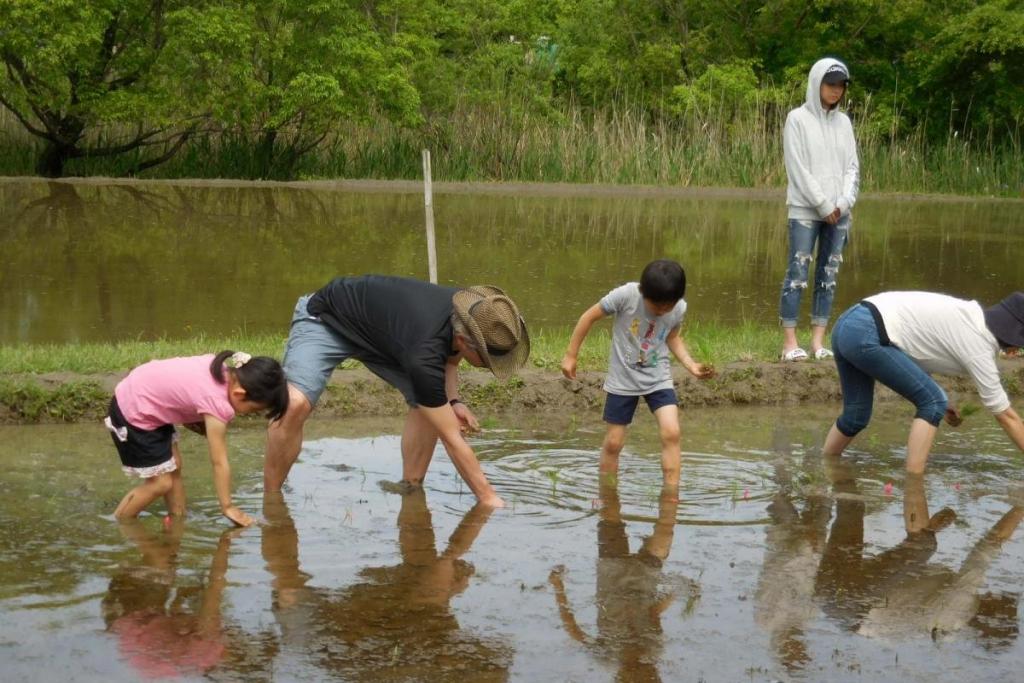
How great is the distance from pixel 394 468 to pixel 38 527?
1.99m

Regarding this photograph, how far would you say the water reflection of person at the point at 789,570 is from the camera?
517 centimetres

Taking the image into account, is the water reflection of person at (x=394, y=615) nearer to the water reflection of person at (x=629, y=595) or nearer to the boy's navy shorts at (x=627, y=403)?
the water reflection of person at (x=629, y=595)

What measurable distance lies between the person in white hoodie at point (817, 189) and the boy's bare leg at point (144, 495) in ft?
16.1

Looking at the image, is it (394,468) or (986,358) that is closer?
(986,358)

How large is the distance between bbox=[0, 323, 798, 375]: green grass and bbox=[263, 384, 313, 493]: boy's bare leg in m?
2.09

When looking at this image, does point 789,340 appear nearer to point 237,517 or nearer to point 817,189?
point 817,189

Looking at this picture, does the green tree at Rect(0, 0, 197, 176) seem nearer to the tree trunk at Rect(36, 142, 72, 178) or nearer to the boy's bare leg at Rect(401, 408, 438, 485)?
the tree trunk at Rect(36, 142, 72, 178)

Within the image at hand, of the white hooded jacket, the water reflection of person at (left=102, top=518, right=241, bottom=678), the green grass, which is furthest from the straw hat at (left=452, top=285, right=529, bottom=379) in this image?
the white hooded jacket

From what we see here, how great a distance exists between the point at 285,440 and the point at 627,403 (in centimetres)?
174

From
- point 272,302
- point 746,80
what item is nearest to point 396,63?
point 746,80

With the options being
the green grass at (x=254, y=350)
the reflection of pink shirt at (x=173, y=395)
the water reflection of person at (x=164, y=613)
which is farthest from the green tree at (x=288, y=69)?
the water reflection of person at (x=164, y=613)

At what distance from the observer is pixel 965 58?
94.5 feet

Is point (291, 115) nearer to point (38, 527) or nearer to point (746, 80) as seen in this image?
point (746, 80)

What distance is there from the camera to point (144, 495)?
624 centimetres
